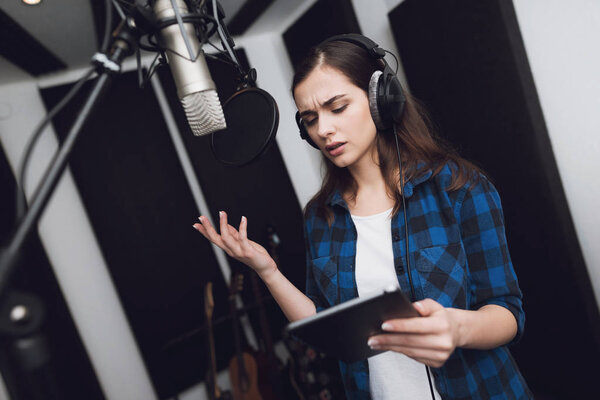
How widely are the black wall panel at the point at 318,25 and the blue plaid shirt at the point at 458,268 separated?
1443mm

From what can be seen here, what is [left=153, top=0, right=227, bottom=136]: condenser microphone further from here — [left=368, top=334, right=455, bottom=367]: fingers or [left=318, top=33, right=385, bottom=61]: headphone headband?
[left=318, top=33, right=385, bottom=61]: headphone headband

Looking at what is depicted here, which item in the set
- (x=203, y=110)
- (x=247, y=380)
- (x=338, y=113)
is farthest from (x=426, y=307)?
(x=247, y=380)

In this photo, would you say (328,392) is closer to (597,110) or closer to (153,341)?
(153,341)

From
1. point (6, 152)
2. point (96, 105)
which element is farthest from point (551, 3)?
point (6, 152)

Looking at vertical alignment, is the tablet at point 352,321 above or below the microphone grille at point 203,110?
below

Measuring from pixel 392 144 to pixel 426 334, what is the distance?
69cm

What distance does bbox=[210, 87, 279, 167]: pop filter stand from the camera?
64 cm

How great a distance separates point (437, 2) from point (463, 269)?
131 centimetres

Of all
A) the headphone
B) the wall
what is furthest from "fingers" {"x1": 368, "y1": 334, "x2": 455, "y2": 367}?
the wall

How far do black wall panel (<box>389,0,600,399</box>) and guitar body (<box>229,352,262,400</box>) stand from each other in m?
1.44

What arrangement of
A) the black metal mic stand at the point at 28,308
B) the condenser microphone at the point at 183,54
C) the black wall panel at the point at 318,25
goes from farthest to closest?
1. the black wall panel at the point at 318,25
2. the condenser microphone at the point at 183,54
3. the black metal mic stand at the point at 28,308

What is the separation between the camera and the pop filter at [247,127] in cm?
64

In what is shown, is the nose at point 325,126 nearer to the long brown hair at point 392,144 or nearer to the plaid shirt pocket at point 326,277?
the long brown hair at point 392,144

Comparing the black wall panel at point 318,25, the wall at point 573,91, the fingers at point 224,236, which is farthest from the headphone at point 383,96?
the black wall panel at point 318,25
